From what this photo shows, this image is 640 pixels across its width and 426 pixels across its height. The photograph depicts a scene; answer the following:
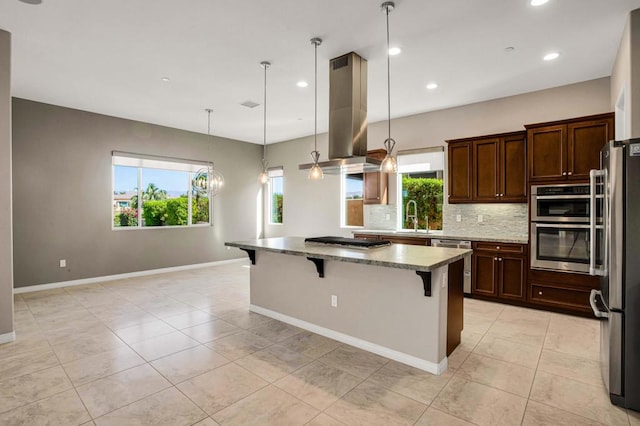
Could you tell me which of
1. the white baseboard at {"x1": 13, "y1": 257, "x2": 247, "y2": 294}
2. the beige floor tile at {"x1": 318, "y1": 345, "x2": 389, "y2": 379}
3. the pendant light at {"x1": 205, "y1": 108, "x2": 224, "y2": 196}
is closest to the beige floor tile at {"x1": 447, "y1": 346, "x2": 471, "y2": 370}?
the beige floor tile at {"x1": 318, "y1": 345, "x2": 389, "y2": 379}

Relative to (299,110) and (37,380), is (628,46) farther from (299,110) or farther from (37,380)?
(37,380)

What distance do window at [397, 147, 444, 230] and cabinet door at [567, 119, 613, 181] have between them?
188 centimetres

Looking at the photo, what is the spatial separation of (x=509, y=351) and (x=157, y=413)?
2.97m

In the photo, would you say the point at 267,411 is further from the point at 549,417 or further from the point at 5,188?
the point at 5,188

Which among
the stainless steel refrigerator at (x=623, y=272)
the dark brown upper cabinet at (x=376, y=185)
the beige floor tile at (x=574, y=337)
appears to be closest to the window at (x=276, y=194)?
the dark brown upper cabinet at (x=376, y=185)

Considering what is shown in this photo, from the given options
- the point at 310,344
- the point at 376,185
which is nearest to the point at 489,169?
the point at 376,185

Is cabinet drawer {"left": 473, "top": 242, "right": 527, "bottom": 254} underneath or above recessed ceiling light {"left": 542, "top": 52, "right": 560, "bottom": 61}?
underneath

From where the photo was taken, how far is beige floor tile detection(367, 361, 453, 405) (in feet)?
7.95

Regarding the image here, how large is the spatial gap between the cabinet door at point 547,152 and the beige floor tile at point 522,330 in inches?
70.0

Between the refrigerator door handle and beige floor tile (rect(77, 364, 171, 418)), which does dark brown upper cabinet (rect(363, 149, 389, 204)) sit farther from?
beige floor tile (rect(77, 364, 171, 418))

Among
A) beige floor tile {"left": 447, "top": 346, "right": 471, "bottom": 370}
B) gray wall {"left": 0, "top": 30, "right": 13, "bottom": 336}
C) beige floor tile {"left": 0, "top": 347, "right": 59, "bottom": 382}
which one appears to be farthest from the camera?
gray wall {"left": 0, "top": 30, "right": 13, "bottom": 336}

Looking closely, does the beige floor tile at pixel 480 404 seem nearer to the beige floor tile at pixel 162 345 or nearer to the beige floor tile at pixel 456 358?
the beige floor tile at pixel 456 358

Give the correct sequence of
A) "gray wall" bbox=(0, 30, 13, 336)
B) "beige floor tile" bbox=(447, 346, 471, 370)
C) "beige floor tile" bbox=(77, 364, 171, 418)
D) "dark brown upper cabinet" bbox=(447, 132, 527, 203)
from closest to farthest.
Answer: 1. "beige floor tile" bbox=(77, 364, 171, 418)
2. "beige floor tile" bbox=(447, 346, 471, 370)
3. "gray wall" bbox=(0, 30, 13, 336)
4. "dark brown upper cabinet" bbox=(447, 132, 527, 203)

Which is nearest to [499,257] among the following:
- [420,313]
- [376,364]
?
[420,313]
